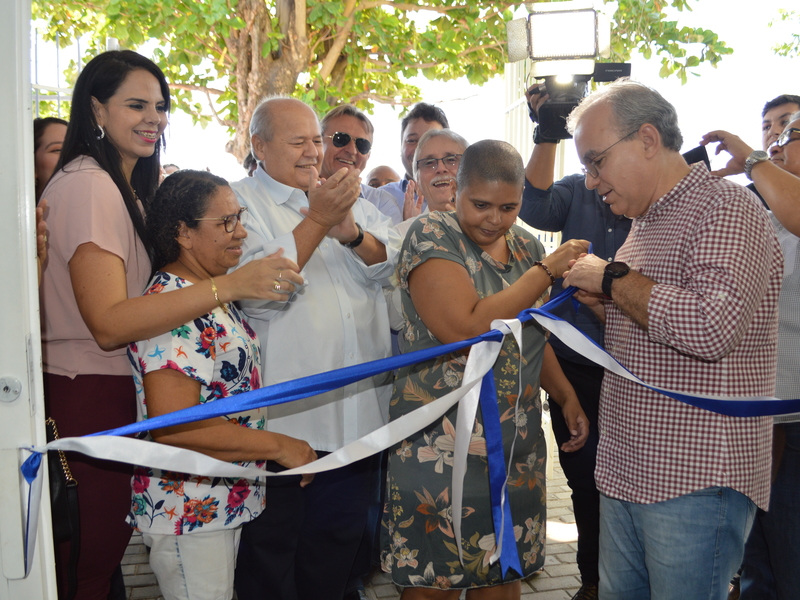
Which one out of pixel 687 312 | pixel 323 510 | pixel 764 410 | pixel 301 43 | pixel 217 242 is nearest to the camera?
pixel 687 312

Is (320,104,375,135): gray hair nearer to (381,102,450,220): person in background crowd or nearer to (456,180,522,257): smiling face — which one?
(381,102,450,220): person in background crowd

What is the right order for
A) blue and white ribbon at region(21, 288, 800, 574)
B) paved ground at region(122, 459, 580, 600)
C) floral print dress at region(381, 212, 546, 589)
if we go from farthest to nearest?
paved ground at region(122, 459, 580, 600) → floral print dress at region(381, 212, 546, 589) → blue and white ribbon at region(21, 288, 800, 574)

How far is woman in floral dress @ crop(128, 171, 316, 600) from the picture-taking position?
186 cm

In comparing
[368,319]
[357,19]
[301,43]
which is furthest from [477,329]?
[357,19]

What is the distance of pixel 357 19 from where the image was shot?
25.4 feet

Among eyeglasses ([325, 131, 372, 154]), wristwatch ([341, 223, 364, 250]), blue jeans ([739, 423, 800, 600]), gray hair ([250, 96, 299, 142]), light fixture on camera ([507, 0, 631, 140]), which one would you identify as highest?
light fixture on camera ([507, 0, 631, 140])

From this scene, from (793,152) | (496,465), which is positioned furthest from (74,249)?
(793,152)

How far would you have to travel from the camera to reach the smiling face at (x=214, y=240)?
6.76 feet

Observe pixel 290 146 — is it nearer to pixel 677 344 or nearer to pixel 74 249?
pixel 74 249

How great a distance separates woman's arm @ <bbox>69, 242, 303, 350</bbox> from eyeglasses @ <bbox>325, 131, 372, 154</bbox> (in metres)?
1.94

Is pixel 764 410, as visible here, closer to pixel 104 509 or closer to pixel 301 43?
pixel 104 509

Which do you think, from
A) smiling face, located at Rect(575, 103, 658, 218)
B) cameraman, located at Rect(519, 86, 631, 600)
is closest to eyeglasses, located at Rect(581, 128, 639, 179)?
smiling face, located at Rect(575, 103, 658, 218)

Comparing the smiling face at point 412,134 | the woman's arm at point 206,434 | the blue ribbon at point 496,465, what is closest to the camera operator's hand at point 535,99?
the smiling face at point 412,134

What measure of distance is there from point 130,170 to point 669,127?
1820 mm
